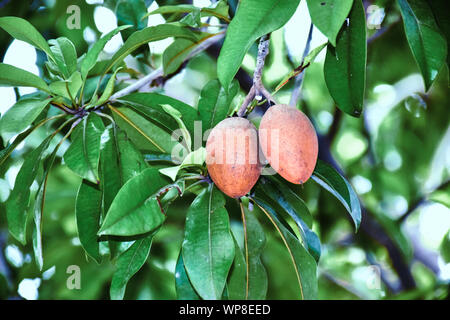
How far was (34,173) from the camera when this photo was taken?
93 centimetres

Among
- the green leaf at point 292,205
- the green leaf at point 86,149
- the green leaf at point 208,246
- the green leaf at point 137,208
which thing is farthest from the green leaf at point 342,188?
the green leaf at point 86,149

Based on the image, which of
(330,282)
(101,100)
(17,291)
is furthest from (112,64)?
(330,282)

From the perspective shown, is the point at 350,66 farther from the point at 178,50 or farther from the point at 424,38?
the point at 178,50

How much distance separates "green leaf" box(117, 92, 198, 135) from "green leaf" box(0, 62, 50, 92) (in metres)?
0.17

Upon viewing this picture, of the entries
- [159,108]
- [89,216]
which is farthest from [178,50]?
[89,216]

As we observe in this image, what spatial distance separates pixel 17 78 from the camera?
864 millimetres

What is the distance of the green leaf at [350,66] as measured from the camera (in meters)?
0.88

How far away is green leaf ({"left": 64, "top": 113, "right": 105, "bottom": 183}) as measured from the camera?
815mm

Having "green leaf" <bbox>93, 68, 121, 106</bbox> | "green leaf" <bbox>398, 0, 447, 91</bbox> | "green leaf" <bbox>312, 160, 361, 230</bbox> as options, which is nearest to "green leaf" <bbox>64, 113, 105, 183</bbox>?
"green leaf" <bbox>93, 68, 121, 106</bbox>

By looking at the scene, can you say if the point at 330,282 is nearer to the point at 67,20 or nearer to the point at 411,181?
the point at 411,181

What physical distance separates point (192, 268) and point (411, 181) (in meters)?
1.23

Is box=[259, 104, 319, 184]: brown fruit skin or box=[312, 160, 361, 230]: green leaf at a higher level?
box=[259, 104, 319, 184]: brown fruit skin

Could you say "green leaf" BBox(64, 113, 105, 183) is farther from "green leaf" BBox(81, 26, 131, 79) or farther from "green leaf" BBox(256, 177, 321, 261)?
→ "green leaf" BBox(256, 177, 321, 261)

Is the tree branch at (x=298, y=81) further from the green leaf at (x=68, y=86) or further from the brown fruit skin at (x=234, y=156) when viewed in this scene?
the green leaf at (x=68, y=86)
